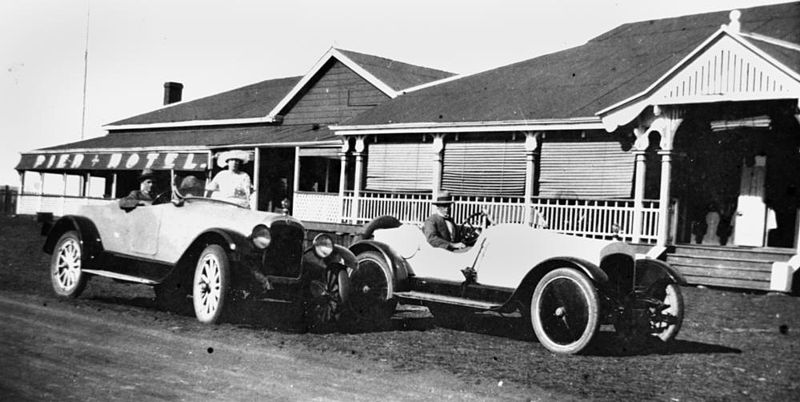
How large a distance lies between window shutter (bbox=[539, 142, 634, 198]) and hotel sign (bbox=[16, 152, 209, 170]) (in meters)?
13.2

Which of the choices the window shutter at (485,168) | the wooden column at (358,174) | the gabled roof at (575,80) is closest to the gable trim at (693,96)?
the gabled roof at (575,80)

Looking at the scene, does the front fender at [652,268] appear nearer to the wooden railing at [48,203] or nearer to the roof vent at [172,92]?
the wooden railing at [48,203]

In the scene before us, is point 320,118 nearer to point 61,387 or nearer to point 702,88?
point 702,88

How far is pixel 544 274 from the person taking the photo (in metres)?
7.94

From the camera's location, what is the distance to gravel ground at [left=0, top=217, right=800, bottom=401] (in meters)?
6.24

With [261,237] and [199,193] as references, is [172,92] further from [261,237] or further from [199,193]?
[261,237]

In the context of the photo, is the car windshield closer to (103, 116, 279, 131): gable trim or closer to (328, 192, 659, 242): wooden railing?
(328, 192, 659, 242): wooden railing

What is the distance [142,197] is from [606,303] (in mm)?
5769

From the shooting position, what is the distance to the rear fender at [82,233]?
9961 millimetres

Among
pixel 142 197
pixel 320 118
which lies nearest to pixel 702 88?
pixel 142 197

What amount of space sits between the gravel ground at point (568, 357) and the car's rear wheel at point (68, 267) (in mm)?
213

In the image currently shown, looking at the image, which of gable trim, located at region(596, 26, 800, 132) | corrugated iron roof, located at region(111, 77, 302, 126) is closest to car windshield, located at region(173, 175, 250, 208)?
gable trim, located at region(596, 26, 800, 132)

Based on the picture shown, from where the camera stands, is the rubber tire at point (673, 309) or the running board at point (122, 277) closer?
the rubber tire at point (673, 309)

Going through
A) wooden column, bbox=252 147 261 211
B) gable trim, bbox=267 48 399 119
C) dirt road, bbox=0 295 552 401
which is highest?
gable trim, bbox=267 48 399 119
